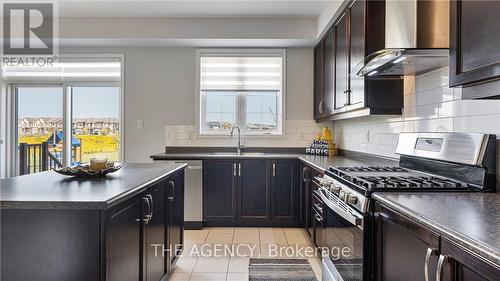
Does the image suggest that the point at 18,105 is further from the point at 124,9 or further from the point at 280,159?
the point at 280,159

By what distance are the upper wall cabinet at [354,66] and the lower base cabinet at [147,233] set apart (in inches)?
64.2

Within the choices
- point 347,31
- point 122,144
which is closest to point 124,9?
point 122,144

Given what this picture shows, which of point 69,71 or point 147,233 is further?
Result: point 69,71

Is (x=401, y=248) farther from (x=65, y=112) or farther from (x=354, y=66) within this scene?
(x=65, y=112)

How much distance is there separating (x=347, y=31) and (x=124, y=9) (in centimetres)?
262

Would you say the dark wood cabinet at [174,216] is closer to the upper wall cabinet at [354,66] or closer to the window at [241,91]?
the upper wall cabinet at [354,66]

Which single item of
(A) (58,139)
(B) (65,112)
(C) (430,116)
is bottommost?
(A) (58,139)

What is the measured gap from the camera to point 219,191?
4.04 meters

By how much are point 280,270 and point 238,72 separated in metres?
2.76

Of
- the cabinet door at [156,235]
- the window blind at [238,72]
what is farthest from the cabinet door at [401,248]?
the window blind at [238,72]

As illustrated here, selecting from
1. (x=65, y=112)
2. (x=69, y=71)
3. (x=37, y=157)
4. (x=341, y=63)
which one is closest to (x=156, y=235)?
(x=341, y=63)

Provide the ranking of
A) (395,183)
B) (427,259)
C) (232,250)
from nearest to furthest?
(427,259) → (395,183) → (232,250)

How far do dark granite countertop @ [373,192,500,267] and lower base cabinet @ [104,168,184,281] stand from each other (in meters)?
1.20

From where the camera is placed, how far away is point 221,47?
455 cm
